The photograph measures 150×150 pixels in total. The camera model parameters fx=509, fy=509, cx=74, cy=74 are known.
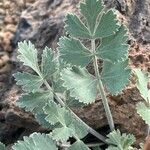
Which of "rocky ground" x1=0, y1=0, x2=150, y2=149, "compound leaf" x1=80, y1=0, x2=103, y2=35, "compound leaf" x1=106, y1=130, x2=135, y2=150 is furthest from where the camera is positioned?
"rocky ground" x1=0, y1=0, x2=150, y2=149

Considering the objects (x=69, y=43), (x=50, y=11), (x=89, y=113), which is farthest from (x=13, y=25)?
(x=69, y=43)

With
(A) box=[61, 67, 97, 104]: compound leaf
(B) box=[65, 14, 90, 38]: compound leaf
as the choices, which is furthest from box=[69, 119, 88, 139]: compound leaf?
(B) box=[65, 14, 90, 38]: compound leaf

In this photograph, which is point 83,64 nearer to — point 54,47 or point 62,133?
point 62,133

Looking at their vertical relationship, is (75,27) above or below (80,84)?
above

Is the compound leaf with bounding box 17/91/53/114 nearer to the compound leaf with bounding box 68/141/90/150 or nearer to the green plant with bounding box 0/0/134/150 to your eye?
the green plant with bounding box 0/0/134/150

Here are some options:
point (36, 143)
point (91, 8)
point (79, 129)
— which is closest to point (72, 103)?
point (79, 129)

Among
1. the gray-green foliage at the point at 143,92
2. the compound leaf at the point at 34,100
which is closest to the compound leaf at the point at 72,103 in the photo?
the compound leaf at the point at 34,100

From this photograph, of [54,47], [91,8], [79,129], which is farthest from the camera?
[54,47]
